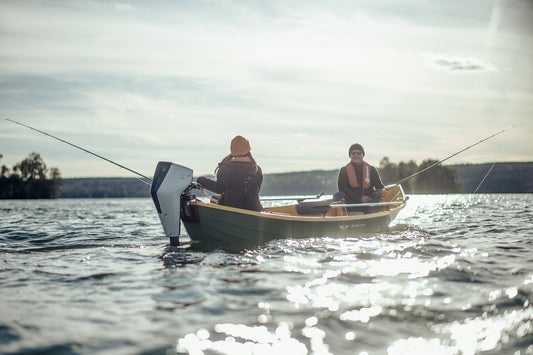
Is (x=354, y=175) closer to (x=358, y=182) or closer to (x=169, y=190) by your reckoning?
(x=358, y=182)

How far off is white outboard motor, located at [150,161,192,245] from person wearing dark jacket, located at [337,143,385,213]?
5145mm

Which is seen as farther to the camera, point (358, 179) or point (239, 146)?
point (358, 179)

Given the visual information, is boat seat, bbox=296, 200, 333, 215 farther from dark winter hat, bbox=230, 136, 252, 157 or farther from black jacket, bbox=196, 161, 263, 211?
dark winter hat, bbox=230, 136, 252, 157

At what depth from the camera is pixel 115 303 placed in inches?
163

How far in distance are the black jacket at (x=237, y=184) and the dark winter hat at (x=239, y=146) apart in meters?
0.20

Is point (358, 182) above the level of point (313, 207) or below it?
above

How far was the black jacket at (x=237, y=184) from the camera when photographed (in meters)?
7.89

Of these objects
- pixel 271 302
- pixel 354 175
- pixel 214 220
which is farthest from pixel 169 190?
pixel 354 175

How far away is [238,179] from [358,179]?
443cm

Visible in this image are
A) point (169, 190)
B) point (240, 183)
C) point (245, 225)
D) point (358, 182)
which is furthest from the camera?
point (358, 182)

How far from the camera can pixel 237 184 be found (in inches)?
320

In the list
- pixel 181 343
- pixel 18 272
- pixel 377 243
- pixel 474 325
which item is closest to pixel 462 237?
pixel 377 243

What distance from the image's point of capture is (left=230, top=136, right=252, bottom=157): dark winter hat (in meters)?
7.84

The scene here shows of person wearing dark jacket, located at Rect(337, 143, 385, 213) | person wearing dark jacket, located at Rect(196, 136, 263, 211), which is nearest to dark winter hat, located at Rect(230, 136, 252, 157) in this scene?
person wearing dark jacket, located at Rect(196, 136, 263, 211)
